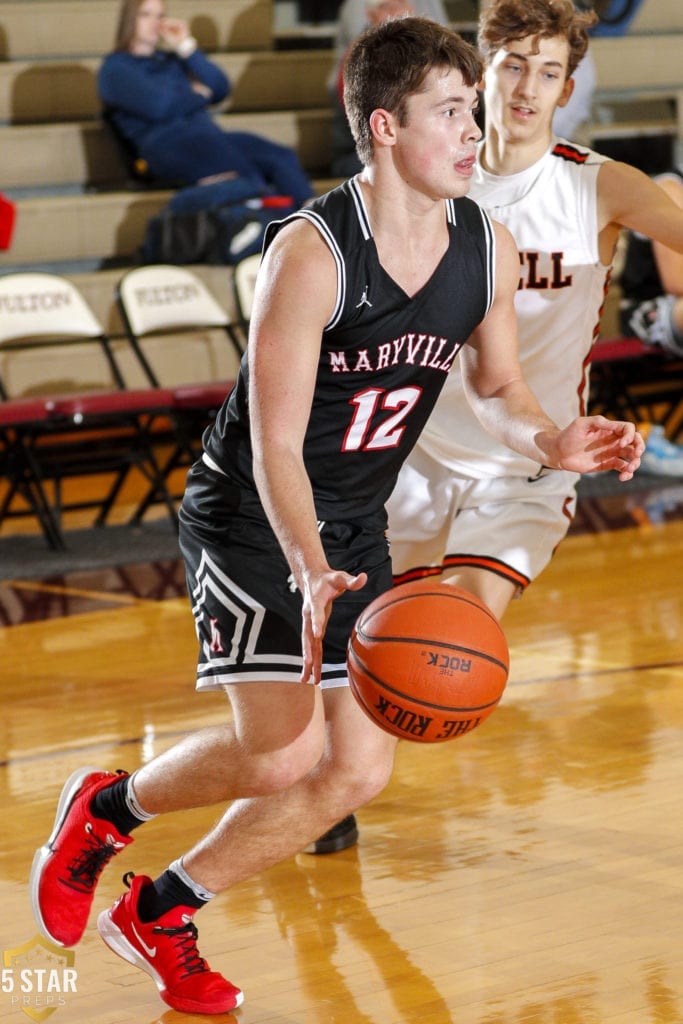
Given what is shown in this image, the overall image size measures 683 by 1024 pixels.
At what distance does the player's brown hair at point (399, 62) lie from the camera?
2932 millimetres

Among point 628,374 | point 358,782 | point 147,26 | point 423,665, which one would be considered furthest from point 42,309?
point 423,665

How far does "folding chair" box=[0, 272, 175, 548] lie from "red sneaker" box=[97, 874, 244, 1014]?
4355 mm

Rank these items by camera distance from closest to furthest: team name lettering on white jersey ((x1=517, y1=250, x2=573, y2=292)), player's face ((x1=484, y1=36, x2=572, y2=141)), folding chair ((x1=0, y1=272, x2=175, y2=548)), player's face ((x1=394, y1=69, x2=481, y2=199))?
player's face ((x1=394, y1=69, x2=481, y2=199)), player's face ((x1=484, y1=36, x2=572, y2=141)), team name lettering on white jersey ((x1=517, y1=250, x2=573, y2=292)), folding chair ((x1=0, y1=272, x2=175, y2=548))

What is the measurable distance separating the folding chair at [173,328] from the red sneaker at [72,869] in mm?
4578

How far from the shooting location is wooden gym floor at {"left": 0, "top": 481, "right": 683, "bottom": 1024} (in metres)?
3.02

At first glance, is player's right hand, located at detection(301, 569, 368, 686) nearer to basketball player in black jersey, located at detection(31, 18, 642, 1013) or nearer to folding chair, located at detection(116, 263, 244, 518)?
basketball player in black jersey, located at detection(31, 18, 642, 1013)

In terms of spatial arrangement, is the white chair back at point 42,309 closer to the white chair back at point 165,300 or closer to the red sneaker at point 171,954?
the white chair back at point 165,300

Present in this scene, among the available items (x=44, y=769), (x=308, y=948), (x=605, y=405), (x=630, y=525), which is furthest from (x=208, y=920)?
(x=605, y=405)

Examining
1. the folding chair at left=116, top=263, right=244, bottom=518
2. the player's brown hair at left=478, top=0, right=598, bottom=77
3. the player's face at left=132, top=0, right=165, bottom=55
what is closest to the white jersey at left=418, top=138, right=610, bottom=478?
the player's brown hair at left=478, top=0, right=598, bottom=77

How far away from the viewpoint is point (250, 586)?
3.01m

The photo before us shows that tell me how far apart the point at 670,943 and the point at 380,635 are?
0.90 meters

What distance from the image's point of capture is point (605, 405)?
913cm

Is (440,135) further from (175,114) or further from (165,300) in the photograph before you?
(175,114)

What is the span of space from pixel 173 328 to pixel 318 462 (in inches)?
240
